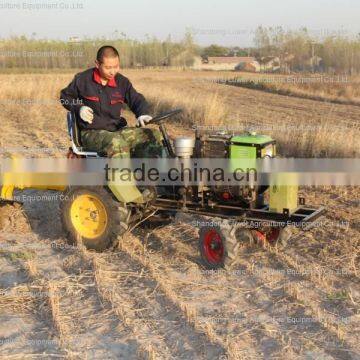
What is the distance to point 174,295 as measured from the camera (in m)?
3.97

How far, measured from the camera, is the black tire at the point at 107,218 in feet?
15.8

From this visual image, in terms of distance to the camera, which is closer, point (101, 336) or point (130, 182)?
point (101, 336)

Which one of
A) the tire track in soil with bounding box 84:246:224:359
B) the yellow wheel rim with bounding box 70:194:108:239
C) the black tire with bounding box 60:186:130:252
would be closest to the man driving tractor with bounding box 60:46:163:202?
the black tire with bounding box 60:186:130:252

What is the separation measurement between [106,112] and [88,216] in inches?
40.9

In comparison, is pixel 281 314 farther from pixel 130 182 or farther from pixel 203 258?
pixel 130 182

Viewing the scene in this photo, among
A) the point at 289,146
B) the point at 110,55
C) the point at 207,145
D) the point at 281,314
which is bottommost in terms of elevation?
the point at 281,314

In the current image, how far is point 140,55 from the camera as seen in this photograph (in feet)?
170

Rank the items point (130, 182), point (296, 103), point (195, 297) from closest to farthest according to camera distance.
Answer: point (195, 297), point (130, 182), point (296, 103)

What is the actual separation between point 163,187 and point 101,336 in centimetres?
182

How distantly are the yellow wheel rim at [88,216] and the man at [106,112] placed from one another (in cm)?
51

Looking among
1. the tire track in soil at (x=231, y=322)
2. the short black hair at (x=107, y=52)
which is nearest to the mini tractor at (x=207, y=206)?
the tire track in soil at (x=231, y=322)

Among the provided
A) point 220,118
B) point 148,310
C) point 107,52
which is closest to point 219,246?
point 148,310

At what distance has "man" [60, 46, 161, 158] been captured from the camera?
491 cm

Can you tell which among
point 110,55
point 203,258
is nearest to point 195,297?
point 203,258
